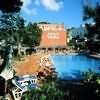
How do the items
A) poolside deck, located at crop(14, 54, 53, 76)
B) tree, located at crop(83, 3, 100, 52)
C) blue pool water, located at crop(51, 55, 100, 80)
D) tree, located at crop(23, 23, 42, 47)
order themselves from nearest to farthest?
tree, located at crop(83, 3, 100, 52) → poolside deck, located at crop(14, 54, 53, 76) → blue pool water, located at crop(51, 55, 100, 80) → tree, located at crop(23, 23, 42, 47)

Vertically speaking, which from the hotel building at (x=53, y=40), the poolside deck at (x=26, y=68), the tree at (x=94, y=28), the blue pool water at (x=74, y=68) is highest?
the hotel building at (x=53, y=40)

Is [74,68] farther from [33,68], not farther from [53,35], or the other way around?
[53,35]

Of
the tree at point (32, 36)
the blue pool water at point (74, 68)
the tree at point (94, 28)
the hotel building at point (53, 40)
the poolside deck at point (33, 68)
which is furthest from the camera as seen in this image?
the hotel building at point (53, 40)

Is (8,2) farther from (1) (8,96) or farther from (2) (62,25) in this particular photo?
(2) (62,25)

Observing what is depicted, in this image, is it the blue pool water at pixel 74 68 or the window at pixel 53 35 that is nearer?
the blue pool water at pixel 74 68

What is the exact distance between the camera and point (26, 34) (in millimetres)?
50094

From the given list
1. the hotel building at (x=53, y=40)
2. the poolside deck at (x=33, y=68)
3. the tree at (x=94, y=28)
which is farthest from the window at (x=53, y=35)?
the tree at (x=94, y=28)

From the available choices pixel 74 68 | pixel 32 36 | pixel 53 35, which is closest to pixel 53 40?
pixel 53 35

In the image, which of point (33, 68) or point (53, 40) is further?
point (53, 40)

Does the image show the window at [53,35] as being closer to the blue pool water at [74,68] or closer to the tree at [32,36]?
the tree at [32,36]

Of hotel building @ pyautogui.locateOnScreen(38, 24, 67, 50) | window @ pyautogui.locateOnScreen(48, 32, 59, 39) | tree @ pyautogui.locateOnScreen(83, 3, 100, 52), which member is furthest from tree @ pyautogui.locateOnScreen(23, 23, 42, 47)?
tree @ pyautogui.locateOnScreen(83, 3, 100, 52)

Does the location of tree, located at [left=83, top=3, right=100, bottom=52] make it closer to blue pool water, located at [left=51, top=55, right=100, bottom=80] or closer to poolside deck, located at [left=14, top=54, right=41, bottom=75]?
blue pool water, located at [left=51, top=55, right=100, bottom=80]

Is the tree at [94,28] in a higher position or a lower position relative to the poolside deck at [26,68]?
higher

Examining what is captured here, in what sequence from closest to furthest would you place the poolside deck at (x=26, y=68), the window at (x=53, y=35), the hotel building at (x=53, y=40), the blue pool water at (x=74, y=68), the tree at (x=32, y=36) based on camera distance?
the poolside deck at (x=26, y=68), the blue pool water at (x=74, y=68), the tree at (x=32, y=36), the hotel building at (x=53, y=40), the window at (x=53, y=35)
